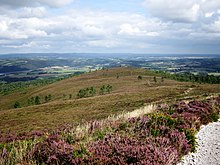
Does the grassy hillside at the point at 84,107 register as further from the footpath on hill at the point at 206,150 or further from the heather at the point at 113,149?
the heather at the point at 113,149

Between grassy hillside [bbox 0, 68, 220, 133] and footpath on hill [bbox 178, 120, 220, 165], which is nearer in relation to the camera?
footpath on hill [bbox 178, 120, 220, 165]

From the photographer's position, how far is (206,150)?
9.59 m

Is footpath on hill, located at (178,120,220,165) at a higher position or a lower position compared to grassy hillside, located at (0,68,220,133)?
higher

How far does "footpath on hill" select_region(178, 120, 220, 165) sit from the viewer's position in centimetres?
829

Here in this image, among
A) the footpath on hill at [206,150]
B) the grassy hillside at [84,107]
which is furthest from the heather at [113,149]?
the grassy hillside at [84,107]

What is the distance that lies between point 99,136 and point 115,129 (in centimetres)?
138

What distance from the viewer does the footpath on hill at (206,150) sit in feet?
27.2

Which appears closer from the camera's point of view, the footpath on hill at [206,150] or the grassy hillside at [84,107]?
the footpath on hill at [206,150]

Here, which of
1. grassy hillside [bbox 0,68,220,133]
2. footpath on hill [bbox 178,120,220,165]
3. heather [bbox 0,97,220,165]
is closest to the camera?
heather [bbox 0,97,220,165]

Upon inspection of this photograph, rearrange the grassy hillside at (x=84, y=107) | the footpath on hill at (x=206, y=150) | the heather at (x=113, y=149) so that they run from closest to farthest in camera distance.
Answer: the heather at (x=113, y=149)
the footpath on hill at (x=206, y=150)
the grassy hillside at (x=84, y=107)

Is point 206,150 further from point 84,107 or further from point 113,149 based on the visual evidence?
point 84,107

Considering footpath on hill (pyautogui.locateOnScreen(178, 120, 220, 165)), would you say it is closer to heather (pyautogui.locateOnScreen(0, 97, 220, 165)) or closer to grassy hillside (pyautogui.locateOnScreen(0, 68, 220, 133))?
heather (pyautogui.locateOnScreen(0, 97, 220, 165))

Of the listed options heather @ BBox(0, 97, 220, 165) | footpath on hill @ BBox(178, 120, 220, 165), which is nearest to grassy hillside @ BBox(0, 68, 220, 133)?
footpath on hill @ BBox(178, 120, 220, 165)

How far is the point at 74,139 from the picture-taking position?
9156 mm
